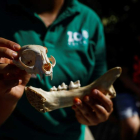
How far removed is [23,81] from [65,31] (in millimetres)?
452

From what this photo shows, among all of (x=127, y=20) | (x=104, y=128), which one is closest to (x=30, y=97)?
(x=104, y=128)

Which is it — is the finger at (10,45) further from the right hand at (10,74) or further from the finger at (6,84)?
the finger at (6,84)

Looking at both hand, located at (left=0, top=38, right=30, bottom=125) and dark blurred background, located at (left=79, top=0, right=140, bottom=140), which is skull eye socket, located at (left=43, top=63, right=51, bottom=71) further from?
dark blurred background, located at (left=79, top=0, right=140, bottom=140)

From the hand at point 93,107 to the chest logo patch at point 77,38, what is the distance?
0.33 m

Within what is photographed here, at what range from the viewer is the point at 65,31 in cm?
136

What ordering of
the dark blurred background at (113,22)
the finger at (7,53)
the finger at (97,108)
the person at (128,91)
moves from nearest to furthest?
the finger at (7,53)
the finger at (97,108)
the person at (128,91)
the dark blurred background at (113,22)

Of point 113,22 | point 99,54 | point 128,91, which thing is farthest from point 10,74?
point 113,22

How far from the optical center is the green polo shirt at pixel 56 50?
126 cm

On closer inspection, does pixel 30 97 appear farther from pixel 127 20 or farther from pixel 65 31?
pixel 127 20

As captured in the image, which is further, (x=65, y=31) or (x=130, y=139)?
(x=130, y=139)

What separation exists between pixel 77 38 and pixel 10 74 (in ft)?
1.71

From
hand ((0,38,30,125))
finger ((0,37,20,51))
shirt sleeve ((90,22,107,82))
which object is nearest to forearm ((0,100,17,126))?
hand ((0,38,30,125))

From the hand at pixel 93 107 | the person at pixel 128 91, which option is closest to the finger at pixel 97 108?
the hand at pixel 93 107

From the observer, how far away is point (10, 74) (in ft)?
3.15
